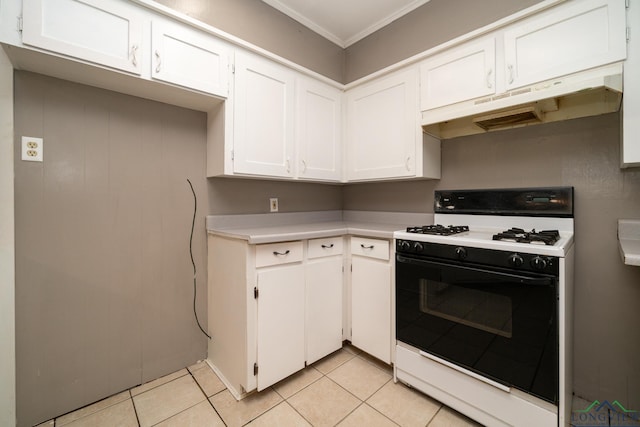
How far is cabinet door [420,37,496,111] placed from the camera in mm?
1633

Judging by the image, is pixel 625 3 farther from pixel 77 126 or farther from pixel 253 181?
pixel 77 126

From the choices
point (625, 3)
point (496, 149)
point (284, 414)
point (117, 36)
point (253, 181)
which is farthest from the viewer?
point (253, 181)

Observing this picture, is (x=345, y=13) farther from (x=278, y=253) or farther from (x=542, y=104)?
(x=278, y=253)

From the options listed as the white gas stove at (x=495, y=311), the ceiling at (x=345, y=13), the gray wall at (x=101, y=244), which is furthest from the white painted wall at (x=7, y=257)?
the white gas stove at (x=495, y=311)

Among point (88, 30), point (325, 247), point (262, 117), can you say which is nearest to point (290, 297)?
point (325, 247)

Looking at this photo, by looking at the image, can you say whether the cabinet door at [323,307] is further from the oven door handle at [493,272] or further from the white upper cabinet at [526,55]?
the white upper cabinet at [526,55]

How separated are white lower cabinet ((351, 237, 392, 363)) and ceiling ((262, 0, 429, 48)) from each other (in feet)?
6.43

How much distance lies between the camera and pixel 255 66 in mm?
1870

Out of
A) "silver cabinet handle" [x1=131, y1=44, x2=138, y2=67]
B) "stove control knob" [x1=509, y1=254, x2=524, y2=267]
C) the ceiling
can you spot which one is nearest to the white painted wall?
"silver cabinet handle" [x1=131, y1=44, x2=138, y2=67]

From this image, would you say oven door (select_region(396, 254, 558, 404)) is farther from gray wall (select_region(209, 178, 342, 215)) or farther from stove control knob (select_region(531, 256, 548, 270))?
gray wall (select_region(209, 178, 342, 215))

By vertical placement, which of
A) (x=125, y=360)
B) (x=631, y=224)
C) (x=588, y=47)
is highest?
(x=588, y=47)

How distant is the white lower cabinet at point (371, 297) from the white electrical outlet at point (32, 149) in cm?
192

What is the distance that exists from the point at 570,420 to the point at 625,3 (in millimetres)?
2083

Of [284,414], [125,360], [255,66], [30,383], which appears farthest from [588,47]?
[30,383]
